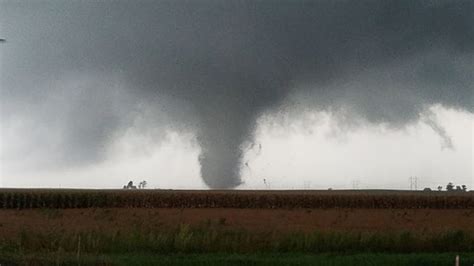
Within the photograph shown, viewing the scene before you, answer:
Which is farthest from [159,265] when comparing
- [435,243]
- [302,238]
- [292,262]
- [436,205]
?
[436,205]

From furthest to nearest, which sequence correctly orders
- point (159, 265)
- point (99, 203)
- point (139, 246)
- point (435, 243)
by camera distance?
point (99, 203)
point (435, 243)
point (139, 246)
point (159, 265)

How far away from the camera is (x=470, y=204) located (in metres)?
94.9

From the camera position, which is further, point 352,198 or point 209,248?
point 352,198

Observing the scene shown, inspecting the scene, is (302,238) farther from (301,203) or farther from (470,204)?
(470,204)

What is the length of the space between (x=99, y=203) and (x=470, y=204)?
50.2 meters

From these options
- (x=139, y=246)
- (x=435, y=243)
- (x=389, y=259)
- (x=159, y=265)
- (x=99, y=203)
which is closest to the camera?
(x=159, y=265)

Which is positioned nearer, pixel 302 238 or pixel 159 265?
pixel 159 265

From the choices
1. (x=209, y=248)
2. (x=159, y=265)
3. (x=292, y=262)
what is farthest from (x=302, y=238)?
(x=159, y=265)

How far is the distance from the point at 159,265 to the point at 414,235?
51.3ft

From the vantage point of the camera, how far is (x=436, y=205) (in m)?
95.2

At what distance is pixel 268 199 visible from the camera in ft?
313

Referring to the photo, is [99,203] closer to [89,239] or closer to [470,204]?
[470,204]

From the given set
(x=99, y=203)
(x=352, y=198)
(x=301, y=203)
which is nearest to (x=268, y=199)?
(x=301, y=203)

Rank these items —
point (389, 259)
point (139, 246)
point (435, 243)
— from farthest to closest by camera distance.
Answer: point (435, 243) < point (139, 246) < point (389, 259)
